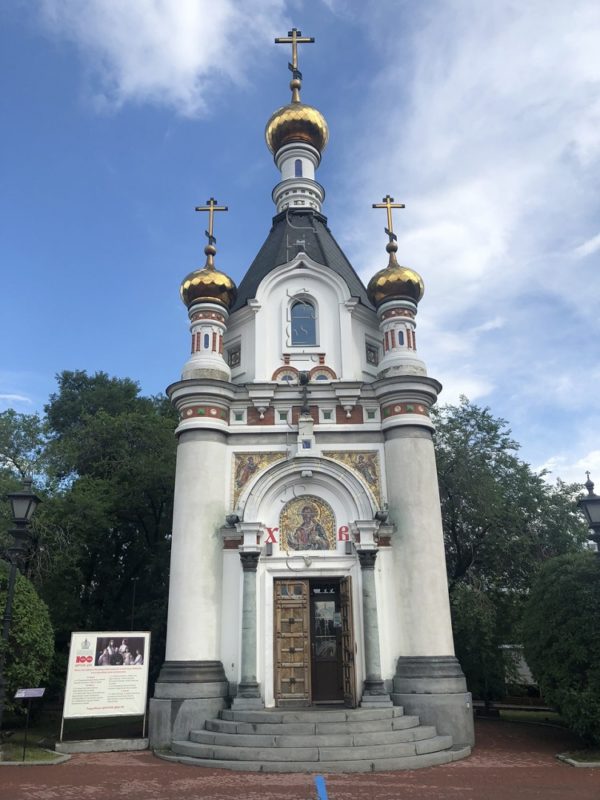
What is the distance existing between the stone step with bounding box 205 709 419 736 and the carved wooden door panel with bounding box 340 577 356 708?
44.7 inches

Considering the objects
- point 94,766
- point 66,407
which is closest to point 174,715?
point 94,766

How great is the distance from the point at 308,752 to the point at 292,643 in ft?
9.03

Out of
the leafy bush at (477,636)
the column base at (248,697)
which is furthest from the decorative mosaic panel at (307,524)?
the leafy bush at (477,636)

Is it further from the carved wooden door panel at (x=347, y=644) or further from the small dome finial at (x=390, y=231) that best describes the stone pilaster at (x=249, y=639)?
the small dome finial at (x=390, y=231)

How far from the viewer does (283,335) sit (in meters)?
14.8

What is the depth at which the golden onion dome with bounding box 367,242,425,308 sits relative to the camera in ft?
48.4

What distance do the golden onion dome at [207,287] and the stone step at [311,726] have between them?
28.0 feet

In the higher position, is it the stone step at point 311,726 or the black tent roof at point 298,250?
the black tent roof at point 298,250

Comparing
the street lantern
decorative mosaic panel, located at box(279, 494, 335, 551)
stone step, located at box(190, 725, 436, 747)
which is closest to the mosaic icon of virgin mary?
decorative mosaic panel, located at box(279, 494, 335, 551)

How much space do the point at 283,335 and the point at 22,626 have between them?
776 centimetres

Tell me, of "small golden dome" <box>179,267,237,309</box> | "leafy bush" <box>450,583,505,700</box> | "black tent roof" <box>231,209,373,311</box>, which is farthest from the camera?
"black tent roof" <box>231,209,373,311</box>

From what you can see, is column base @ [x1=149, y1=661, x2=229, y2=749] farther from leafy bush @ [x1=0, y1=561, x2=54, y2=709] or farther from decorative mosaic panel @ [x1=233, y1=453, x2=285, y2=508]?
decorative mosaic panel @ [x1=233, y1=453, x2=285, y2=508]

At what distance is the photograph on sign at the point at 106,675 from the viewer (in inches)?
422

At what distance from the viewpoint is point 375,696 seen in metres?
11.5
